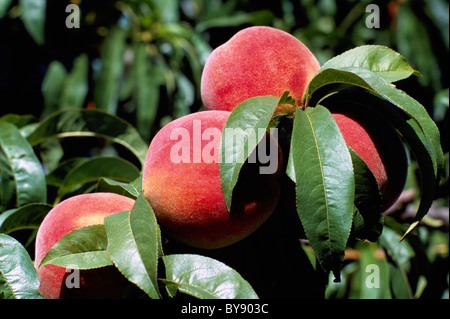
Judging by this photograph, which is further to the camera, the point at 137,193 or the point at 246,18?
the point at 246,18

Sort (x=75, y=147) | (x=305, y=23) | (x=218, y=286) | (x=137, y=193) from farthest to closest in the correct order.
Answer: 1. (x=305, y=23)
2. (x=75, y=147)
3. (x=137, y=193)
4. (x=218, y=286)

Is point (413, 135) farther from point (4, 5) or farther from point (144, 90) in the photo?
point (4, 5)

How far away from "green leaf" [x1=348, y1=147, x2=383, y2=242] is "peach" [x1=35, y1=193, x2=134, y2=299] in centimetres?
34

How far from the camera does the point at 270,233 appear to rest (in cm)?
70

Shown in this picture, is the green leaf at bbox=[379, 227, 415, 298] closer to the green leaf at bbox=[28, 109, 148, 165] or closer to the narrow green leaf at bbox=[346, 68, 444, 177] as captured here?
the narrow green leaf at bbox=[346, 68, 444, 177]

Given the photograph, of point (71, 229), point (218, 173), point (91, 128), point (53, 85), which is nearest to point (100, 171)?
point (91, 128)

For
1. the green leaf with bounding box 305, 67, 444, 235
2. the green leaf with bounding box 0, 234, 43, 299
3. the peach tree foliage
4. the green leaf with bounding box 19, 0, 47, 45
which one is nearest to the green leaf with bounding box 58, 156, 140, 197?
the peach tree foliage

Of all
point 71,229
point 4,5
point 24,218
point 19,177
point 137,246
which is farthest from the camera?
point 4,5

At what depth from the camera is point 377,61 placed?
640 millimetres

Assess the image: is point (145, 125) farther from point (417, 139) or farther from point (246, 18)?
point (417, 139)

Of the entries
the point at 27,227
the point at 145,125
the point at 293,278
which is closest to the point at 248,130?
the point at 293,278

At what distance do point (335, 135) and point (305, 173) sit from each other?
0.07 m

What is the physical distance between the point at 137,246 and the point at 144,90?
1.06 metres

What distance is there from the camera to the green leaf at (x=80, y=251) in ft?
1.74
